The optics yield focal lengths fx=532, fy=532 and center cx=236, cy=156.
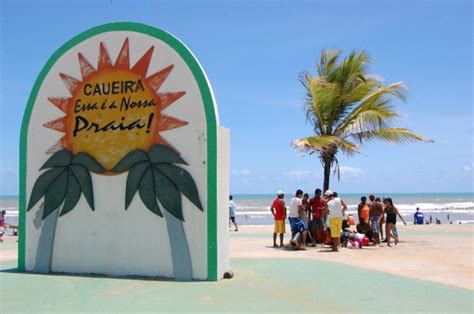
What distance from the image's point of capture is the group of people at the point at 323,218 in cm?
1360

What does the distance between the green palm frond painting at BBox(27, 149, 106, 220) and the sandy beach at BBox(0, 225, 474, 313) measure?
1.38m

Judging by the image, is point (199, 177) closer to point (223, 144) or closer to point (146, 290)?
point (223, 144)

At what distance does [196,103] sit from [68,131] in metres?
2.72

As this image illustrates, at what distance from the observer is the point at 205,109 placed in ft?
30.5

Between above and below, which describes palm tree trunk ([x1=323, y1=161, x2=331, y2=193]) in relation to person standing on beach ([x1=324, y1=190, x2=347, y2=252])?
above

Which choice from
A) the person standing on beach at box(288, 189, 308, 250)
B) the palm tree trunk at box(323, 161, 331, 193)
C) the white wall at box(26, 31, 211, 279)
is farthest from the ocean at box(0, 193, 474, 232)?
the white wall at box(26, 31, 211, 279)

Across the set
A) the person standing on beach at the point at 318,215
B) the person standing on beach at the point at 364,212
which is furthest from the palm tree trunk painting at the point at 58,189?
the person standing on beach at the point at 364,212

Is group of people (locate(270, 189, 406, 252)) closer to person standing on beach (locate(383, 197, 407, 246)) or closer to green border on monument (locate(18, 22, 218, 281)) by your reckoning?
person standing on beach (locate(383, 197, 407, 246))

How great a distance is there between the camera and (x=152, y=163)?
958 centimetres

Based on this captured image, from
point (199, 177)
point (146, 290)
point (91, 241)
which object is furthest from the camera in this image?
point (91, 241)

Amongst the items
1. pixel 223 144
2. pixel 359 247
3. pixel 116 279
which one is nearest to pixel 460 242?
pixel 359 247

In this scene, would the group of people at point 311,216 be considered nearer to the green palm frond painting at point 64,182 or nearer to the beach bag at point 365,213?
the beach bag at point 365,213

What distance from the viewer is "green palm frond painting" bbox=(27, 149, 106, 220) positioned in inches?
392

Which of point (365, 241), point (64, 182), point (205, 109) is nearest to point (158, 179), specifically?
point (205, 109)
